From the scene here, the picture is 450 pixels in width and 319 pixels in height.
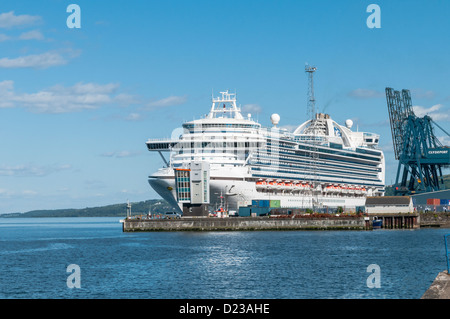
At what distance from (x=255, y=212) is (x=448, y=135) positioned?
2281 inches

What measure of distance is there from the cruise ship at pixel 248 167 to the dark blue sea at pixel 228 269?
72.8 feet

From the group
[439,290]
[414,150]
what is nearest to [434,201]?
[414,150]

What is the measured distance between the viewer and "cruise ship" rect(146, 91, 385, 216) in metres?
99.1

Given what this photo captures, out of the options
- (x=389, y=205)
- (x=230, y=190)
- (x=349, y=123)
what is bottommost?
(x=389, y=205)

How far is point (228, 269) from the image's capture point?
49438mm

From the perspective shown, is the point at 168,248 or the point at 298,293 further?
the point at 168,248

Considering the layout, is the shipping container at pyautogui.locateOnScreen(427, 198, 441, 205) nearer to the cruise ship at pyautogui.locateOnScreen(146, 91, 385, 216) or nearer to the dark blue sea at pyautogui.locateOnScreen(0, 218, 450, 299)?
the cruise ship at pyautogui.locateOnScreen(146, 91, 385, 216)

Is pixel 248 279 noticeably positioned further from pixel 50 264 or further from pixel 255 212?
pixel 255 212

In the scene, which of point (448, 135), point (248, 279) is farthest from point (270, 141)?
point (248, 279)

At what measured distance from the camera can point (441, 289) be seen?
24875mm

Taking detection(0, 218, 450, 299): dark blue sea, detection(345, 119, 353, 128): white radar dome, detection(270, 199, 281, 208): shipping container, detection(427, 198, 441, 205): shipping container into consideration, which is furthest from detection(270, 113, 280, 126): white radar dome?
detection(0, 218, 450, 299): dark blue sea

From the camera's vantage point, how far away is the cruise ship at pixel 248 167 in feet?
325

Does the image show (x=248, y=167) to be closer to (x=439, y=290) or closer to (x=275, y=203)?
(x=275, y=203)

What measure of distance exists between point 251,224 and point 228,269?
46140mm
